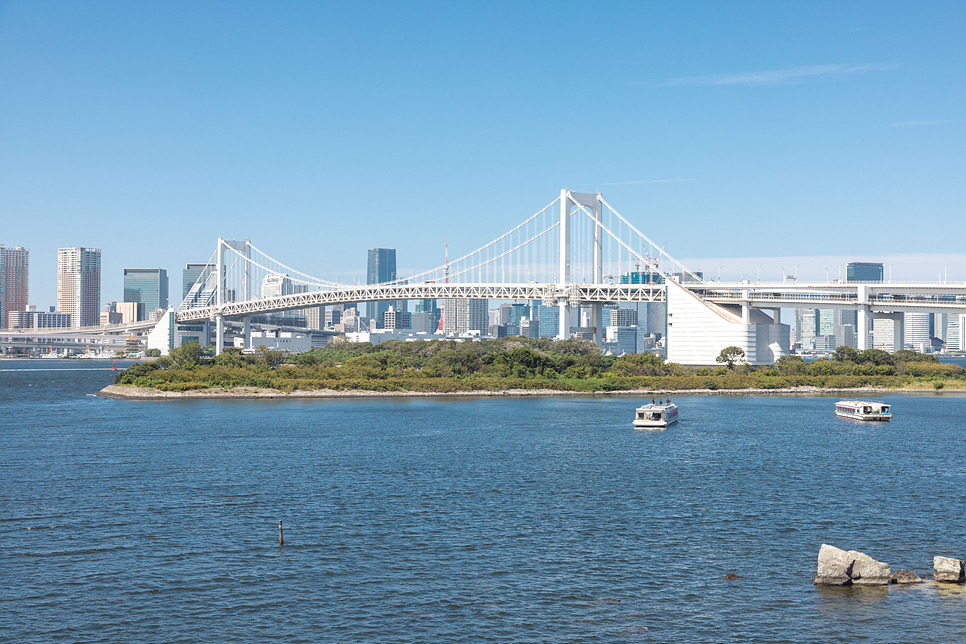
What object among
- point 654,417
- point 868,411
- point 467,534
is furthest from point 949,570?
point 868,411

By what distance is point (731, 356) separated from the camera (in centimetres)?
6550

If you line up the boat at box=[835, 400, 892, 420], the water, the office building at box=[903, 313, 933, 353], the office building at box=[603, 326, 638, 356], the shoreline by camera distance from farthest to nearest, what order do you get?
the office building at box=[603, 326, 638, 356] < the office building at box=[903, 313, 933, 353] < the shoreline < the boat at box=[835, 400, 892, 420] < the water

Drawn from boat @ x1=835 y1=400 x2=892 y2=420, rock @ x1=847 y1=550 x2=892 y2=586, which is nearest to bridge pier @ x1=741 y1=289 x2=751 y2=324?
boat @ x1=835 y1=400 x2=892 y2=420

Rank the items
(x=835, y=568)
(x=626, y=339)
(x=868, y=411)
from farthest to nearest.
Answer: (x=626, y=339) < (x=868, y=411) < (x=835, y=568)

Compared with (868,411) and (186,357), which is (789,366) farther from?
(186,357)

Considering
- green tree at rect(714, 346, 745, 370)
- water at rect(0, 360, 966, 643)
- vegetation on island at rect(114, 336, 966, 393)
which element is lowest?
water at rect(0, 360, 966, 643)

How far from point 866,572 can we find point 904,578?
2.18ft

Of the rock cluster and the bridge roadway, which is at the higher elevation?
the bridge roadway

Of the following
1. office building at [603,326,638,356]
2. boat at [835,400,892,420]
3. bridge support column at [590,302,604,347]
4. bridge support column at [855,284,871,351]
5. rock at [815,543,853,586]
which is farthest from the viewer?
office building at [603,326,638,356]

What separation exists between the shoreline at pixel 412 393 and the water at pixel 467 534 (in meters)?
19.0

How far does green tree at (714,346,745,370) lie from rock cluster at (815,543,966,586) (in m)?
52.0

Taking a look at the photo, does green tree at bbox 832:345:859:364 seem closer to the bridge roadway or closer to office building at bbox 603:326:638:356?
the bridge roadway

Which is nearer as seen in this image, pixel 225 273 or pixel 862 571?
pixel 862 571

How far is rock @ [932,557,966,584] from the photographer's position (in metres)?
14.2
